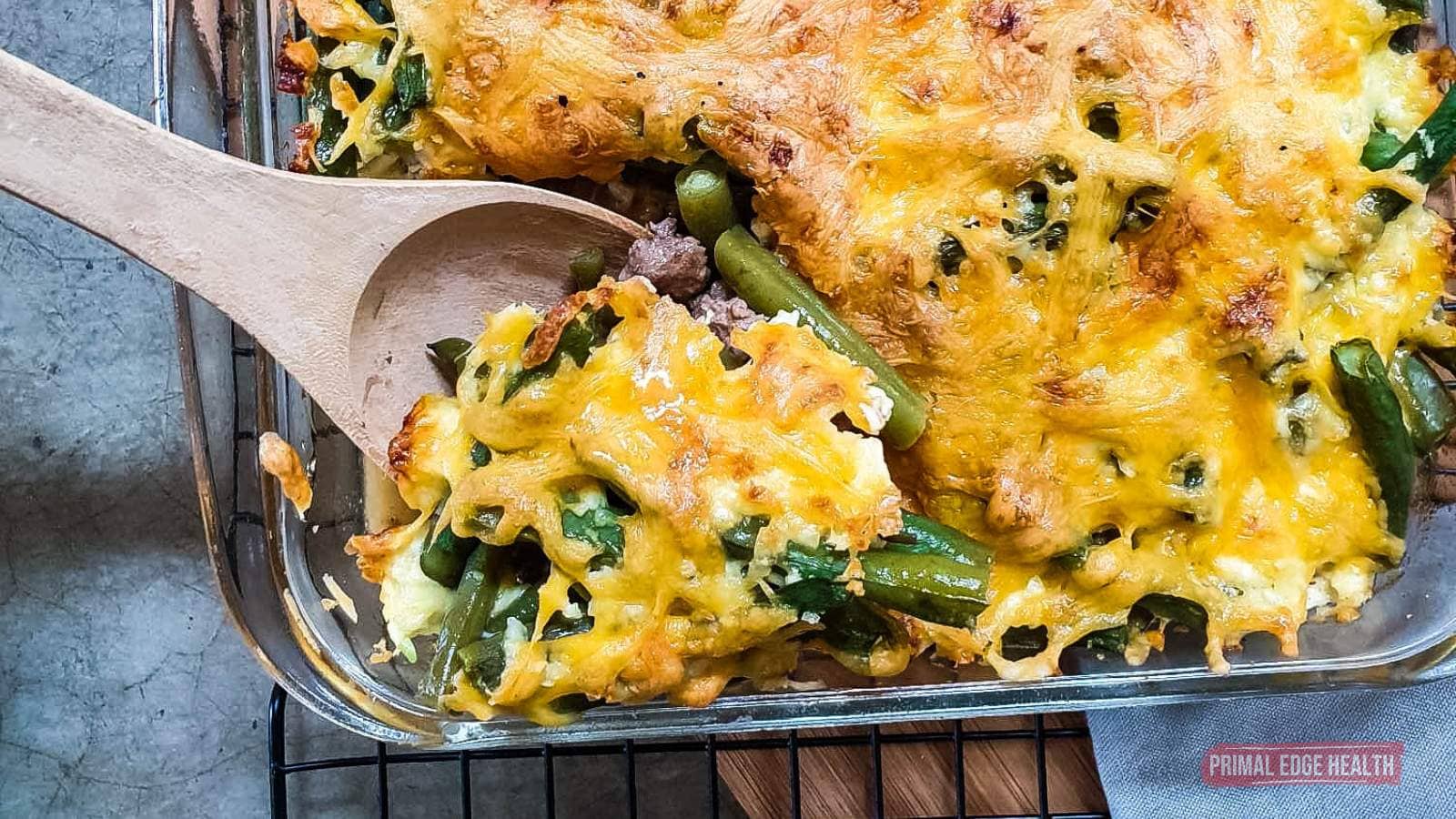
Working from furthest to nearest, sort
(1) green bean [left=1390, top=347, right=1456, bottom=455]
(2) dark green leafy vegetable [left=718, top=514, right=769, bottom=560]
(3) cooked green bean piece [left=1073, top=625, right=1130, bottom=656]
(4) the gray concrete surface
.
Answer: (4) the gray concrete surface, (3) cooked green bean piece [left=1073, top=625, right=1130, bottom=656], (1) green bean [left=1390, top=347, right=1456, bottom=455], (2) dark green leafy vegetable [left=718, top=514, right=769, bottom=560]

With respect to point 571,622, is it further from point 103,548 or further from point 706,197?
point 103,548

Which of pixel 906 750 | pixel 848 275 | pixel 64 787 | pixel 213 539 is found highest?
pixel 848 275

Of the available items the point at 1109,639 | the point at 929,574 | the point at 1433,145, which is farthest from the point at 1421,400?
the point at 929,574

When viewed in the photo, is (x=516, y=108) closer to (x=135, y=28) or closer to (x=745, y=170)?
(x=745, y=170)

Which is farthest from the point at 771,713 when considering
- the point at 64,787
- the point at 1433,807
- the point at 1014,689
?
the point at 64,787

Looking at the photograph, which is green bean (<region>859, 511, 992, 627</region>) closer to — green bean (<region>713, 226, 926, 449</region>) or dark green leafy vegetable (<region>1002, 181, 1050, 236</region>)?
green bean (<region>713, 226, 926, 449</region>)

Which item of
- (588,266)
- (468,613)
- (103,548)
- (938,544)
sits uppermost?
(588,266)

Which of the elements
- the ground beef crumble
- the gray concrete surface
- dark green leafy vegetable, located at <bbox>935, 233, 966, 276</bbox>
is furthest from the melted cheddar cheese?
the gray concrete surface
